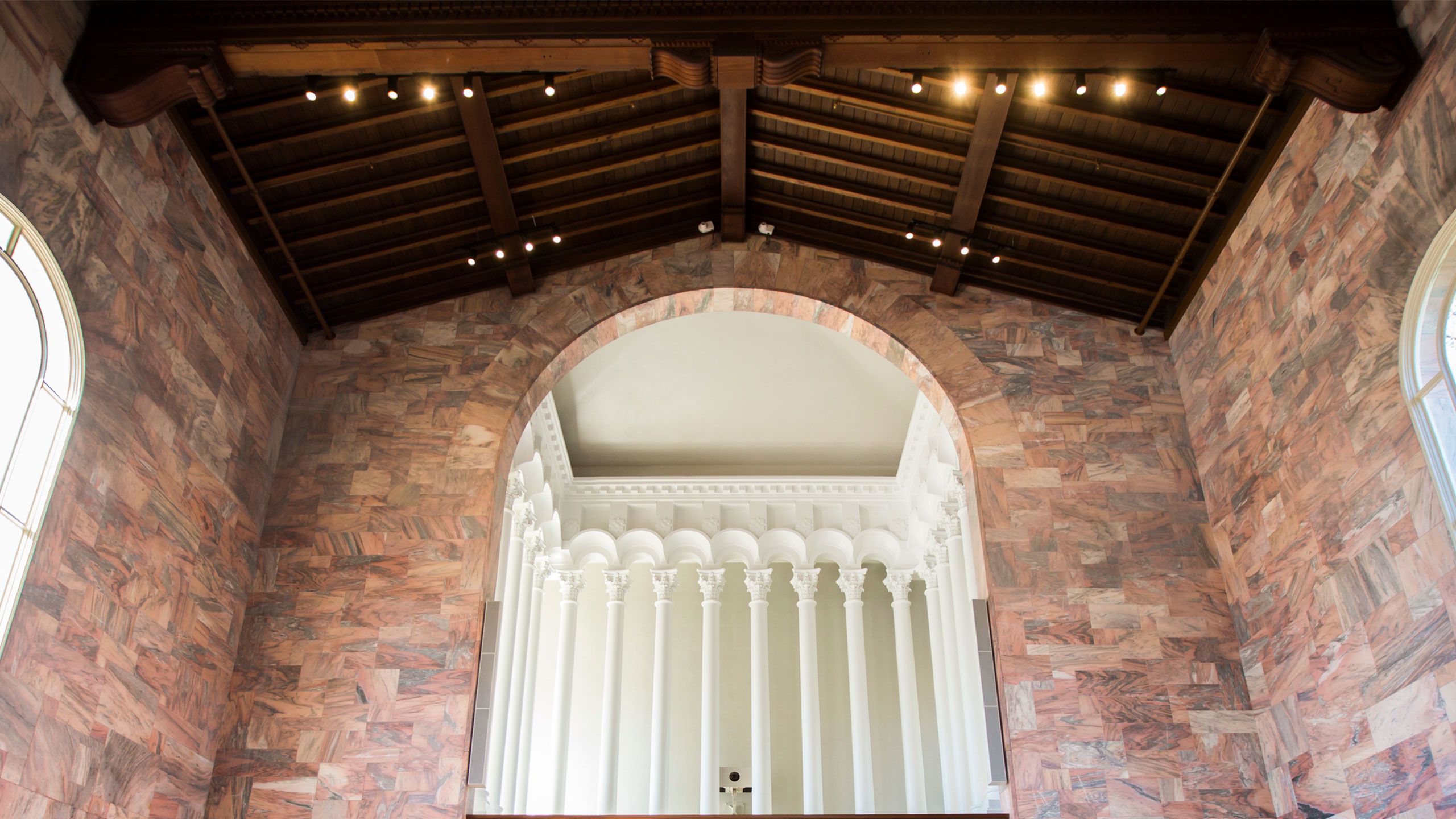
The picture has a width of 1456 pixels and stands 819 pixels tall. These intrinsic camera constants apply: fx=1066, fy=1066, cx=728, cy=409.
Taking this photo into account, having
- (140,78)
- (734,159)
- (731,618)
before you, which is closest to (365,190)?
(140,78)

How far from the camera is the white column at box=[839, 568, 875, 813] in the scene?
16.2m

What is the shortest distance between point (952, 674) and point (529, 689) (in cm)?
643

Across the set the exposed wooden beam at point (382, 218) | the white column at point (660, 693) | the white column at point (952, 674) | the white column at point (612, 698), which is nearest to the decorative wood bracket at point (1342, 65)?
the exposed wooden beam at point (382, 218)

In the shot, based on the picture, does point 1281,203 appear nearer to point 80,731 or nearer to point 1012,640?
point 1012,640

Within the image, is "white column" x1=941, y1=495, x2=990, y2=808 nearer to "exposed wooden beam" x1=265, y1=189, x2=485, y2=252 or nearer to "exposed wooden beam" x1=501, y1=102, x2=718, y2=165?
"exposed wooden beam" x1=501, y1=102, x2=718, y2=165

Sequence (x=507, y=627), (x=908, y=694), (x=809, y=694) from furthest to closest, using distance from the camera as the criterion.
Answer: (x=908, y=694), (x=809, y=694), (x=507, y=627)

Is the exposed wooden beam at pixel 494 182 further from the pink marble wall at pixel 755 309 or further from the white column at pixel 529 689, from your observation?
the white column at pixel 529 689

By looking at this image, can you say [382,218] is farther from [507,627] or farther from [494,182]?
[507,627]

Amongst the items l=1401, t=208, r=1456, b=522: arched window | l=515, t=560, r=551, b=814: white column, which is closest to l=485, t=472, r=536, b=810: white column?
l=515, t=560, r=551, b=814: white column

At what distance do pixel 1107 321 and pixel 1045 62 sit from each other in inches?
173

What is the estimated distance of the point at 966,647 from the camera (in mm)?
15602

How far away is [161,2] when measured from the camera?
8.61 metres

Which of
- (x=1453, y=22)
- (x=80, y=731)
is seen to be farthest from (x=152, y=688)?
(x=1453, y=22)

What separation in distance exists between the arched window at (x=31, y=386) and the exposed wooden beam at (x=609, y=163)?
15.9 feet
